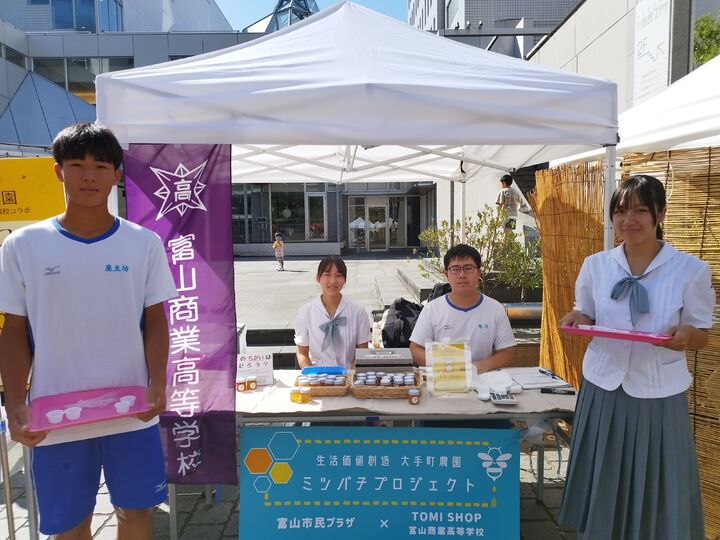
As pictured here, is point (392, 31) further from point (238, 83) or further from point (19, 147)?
point (19, 147)

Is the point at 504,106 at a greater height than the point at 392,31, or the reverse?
the point at 392,31

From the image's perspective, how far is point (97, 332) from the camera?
1697 mm

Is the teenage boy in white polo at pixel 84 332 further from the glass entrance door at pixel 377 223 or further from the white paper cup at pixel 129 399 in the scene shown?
the glass entrance door at pixel 377 223

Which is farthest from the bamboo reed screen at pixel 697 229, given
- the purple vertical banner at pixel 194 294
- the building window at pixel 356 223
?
the building window at pixel 356 223

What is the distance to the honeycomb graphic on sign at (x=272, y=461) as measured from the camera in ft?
7.59

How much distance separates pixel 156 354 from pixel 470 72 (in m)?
1.89

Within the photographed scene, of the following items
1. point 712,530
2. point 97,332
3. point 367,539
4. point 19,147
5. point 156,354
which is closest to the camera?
point 97,332

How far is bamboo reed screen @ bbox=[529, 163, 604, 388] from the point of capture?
311cm

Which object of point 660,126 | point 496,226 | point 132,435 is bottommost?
point 132,435

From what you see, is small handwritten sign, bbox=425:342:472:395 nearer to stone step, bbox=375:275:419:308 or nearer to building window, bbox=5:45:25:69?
stone step, bbox=375:275:419:308

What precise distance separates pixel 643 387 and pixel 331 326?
1774mm

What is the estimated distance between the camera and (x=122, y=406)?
5.45ft

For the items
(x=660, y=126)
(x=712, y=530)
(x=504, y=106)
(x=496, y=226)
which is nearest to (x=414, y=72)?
(x=504, y=106)

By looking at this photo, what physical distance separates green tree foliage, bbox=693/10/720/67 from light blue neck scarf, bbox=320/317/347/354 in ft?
19.7
